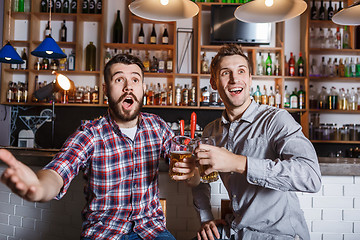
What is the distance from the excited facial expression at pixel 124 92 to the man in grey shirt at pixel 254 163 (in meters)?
0.40

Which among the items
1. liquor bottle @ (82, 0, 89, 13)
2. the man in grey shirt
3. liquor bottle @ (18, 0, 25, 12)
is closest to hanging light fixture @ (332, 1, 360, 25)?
the man in grey shirt

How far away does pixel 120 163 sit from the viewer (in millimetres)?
1331

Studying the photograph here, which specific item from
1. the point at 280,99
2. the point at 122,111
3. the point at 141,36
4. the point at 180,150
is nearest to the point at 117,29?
the point at 141,36

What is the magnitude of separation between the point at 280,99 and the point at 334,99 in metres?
0.72

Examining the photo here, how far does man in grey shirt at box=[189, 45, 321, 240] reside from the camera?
3.42 ft

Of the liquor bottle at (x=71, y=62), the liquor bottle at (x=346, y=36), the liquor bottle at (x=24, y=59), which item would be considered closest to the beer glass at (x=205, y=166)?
the liquor bottle at (x=71, y=62)

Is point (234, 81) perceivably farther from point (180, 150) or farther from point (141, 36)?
point (141, 36)

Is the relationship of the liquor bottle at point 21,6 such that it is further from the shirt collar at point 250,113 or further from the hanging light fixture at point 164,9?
the shirt collar at point 250,113

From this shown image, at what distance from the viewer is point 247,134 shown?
136 centimetres

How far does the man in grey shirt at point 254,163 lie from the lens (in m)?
1.04

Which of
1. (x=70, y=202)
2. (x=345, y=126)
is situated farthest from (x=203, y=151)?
(x=345, y=126)

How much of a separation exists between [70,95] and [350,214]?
11.0ft

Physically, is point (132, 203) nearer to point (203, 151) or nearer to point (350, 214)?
point (203, 151)

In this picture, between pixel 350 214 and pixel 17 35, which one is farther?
pixel 17 35
